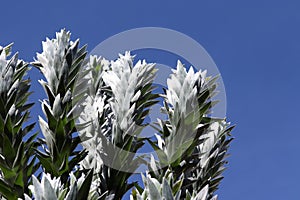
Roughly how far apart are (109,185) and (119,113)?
34 centimetres

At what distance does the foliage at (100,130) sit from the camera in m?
2.47

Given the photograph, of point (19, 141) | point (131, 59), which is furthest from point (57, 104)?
point (131, 59)

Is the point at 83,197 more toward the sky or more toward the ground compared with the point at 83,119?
more toward the ground

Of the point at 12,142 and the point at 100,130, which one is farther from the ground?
the point at 100,130

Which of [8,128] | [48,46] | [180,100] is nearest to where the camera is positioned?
[8,128]

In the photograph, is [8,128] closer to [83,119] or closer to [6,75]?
[6,75]

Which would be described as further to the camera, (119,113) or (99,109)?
(99,109)

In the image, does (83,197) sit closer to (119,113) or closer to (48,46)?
→ (119,113)

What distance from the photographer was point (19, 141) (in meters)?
2.49

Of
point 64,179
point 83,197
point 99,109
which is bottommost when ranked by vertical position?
point 83,197

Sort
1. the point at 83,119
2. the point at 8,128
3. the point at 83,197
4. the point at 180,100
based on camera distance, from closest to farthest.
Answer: the point at 83,197 → the point at 8,128 → the point at 180,100 → the point at 83,119

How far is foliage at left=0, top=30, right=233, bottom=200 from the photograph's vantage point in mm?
2467

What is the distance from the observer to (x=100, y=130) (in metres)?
2.67

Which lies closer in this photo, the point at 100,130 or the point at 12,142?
the point at 12,142
